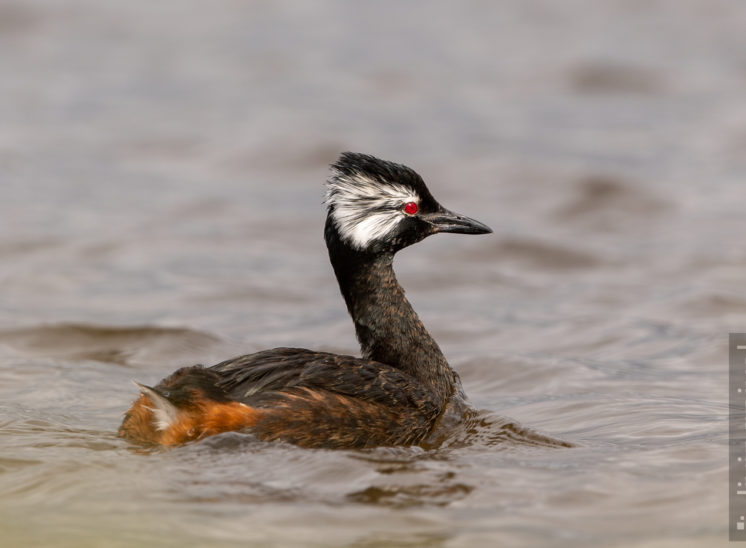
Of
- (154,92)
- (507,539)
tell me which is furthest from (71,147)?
(507,539)

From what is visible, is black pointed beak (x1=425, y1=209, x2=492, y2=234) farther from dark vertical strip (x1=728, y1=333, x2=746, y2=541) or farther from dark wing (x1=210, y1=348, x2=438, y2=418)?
dark vertical strip (x1=728, y1=333, x2=746, y2=541)

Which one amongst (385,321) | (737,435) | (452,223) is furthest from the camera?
(452,223)

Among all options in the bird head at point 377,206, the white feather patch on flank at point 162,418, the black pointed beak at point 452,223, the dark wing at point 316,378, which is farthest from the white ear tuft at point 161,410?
the black pointed beak at point 452,223

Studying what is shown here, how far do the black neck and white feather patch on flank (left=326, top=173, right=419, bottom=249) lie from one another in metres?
0.21

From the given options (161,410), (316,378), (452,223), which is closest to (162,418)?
(161,410)

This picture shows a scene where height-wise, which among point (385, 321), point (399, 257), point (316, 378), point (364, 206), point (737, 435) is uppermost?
point (399, 257)

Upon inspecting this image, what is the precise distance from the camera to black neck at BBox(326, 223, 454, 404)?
333 inches

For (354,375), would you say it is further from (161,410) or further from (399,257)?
(399,257)

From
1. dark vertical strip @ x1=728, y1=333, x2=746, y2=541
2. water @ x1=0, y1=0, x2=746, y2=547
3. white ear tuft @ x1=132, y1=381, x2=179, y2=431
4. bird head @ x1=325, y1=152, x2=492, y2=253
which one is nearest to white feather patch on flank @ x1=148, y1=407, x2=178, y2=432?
white ear tuft @ x1=132, y1=381, x2=179, y2=431

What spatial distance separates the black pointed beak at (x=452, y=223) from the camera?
8.63 metres

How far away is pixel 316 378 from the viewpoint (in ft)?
24.5

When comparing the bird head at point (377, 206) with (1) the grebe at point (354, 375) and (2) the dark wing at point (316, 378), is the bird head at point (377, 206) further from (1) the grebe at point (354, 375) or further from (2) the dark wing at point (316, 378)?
(2) the dark wing at point (316, 378)

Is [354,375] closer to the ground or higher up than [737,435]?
higher up

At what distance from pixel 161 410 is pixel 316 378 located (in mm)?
954
